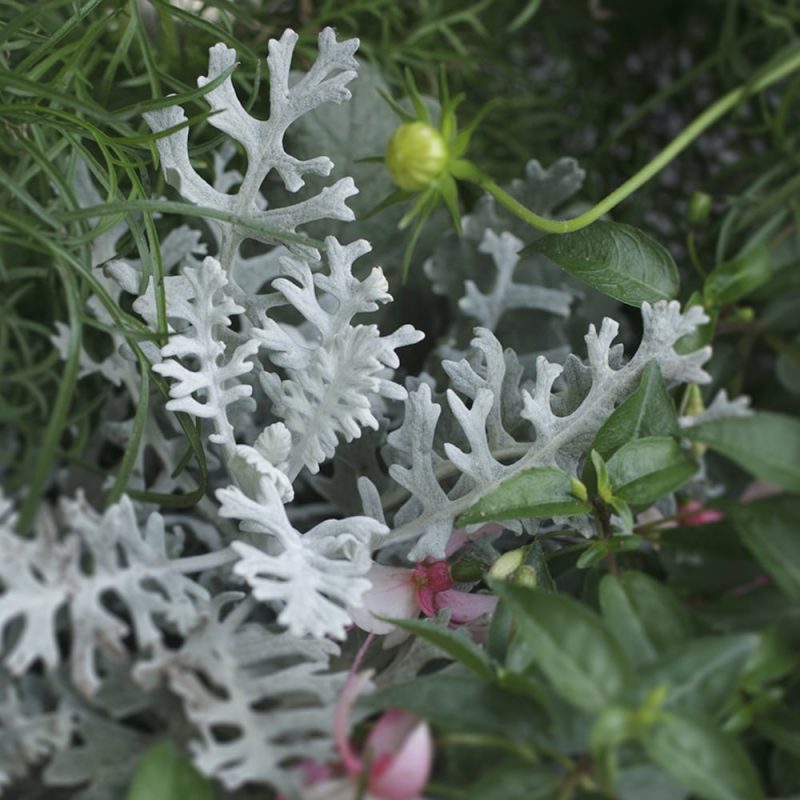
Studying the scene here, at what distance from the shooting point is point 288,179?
0.33m

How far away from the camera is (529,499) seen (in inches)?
11.8

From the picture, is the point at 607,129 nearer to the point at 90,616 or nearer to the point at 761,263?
the point at 761,263

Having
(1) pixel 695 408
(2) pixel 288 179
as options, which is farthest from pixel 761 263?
(2) pixel 288 179

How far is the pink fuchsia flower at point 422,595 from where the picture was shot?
32cm

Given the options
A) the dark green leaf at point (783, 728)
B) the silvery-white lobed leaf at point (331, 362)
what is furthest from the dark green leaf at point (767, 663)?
the silvery-white lobed leaf at point (331, 362)

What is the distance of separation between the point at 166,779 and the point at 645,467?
159 mm

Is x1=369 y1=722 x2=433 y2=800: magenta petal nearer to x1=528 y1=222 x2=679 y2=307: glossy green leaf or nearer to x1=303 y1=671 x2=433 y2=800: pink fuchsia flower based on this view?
x1=303 y1=671 x2=433 y2=800: pink fuchsia flower

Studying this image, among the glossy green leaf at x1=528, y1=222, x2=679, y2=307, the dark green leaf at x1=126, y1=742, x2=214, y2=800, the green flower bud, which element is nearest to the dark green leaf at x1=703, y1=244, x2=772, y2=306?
the glossy green leaf at x1=528, y1=222, x2=679, y2=307

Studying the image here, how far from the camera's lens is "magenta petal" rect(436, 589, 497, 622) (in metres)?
0.32

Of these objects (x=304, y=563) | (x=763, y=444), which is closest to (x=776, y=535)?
(x=763, y=444)

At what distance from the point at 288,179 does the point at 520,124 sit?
0.84 ft

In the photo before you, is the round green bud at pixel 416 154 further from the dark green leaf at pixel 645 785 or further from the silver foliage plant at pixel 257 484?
the dark green leaf at pixel 645 785

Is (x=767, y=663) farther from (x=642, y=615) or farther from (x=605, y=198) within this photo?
(x=605, y=198)

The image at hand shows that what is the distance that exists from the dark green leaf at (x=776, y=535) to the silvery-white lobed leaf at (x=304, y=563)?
10 cm
